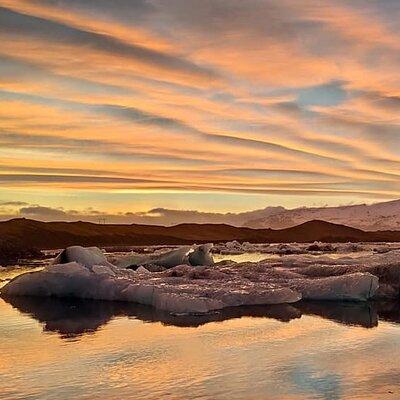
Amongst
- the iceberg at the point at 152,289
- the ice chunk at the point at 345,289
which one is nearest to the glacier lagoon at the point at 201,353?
the iceberg at the point at 152,289

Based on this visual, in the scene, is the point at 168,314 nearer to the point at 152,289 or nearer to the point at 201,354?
the point at 152,289

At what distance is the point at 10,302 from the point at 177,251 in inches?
313

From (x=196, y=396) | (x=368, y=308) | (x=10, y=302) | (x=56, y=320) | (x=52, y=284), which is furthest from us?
(x=52, y=284)

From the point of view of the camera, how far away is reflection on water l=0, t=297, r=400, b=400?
5688mm

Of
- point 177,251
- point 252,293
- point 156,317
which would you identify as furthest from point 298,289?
point 177,251

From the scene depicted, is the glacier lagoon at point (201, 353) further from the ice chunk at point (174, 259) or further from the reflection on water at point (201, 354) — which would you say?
the ice chunk at point (174, 259)

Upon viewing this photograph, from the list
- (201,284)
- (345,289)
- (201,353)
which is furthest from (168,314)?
(345,289)

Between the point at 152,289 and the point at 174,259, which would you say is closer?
the point at 152,289

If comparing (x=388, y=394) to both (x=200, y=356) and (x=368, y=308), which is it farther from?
(x=368, y=308)

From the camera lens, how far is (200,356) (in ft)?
23.7

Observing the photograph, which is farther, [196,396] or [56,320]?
[56,320]

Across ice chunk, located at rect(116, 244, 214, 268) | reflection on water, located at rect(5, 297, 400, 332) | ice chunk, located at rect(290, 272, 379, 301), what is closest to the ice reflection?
reflection on water, located at rect(5, 297, 400, 332)

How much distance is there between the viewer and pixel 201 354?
7348 millimetres

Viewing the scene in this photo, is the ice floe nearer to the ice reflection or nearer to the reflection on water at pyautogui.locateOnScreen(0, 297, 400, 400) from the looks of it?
the ice reflection
